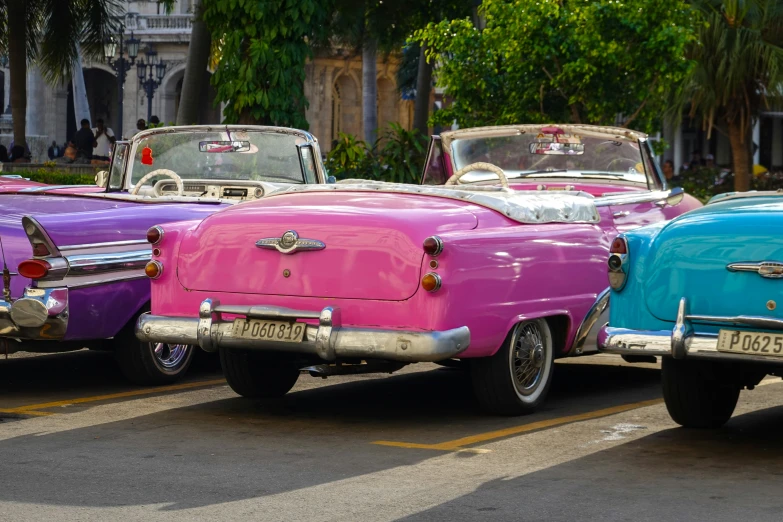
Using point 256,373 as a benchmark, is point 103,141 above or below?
above

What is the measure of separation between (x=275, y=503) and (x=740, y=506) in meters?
1.83

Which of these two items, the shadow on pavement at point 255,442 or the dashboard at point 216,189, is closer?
the shadow on pavement at point 255,442

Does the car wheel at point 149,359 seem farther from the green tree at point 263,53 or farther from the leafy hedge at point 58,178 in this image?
the leafy hedge at point 58,178

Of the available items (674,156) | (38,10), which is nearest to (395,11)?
(38,10)

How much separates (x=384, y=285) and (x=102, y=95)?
6047 cm

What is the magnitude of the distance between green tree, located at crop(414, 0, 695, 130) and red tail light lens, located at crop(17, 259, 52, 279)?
1031cm

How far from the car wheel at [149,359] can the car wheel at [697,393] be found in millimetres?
3062

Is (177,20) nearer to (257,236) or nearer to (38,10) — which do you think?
(38,10)

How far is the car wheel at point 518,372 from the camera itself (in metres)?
7.92

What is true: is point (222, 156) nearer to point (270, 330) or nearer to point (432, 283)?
point (270, 330)

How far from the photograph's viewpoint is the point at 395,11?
89.8 ft

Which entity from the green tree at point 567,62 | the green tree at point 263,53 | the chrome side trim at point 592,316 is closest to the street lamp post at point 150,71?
the green tree at point 263,53

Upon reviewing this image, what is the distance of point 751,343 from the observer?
6.69 meters

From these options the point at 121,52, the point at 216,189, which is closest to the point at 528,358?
the point at 216,189
